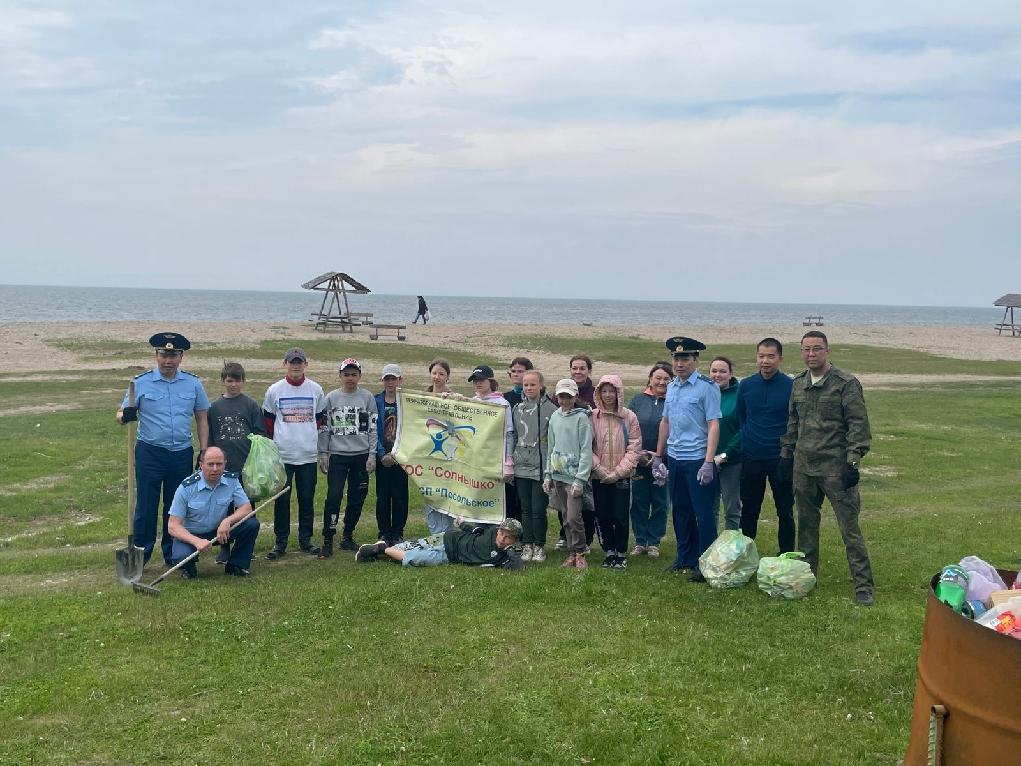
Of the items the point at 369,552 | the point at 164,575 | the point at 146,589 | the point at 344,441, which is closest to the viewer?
the point at 146,589

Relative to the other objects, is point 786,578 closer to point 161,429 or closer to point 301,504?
point 301,504

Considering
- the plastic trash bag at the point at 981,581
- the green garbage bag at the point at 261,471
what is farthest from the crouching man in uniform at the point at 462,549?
the plastic trash bag at the point at 981,581

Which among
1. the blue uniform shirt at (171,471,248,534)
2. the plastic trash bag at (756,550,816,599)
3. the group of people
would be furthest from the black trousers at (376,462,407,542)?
A: the plastic trash bag at (756,550,816,599)

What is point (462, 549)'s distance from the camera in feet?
34.2

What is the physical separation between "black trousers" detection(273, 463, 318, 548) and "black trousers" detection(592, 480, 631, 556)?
3.32 metres

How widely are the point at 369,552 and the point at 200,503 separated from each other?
1.92m

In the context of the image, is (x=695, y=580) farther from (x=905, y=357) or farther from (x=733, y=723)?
(x=905, y=357)

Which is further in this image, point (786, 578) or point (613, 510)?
point (613, 510)

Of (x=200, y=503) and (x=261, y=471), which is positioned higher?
(x=261, y=471)

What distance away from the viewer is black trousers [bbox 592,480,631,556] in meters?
10.2

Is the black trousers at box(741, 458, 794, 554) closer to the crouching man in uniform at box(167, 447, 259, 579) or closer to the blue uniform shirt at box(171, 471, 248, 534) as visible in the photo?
the crouching man in uniform at box(167, 447, 259, 579)

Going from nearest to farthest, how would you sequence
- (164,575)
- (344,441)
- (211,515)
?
(164,575), (211,515), (344,441)

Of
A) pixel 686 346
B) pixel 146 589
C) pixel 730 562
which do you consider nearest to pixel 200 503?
pixel 146 589

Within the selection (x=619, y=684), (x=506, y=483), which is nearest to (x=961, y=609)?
(x=619, y=684)
